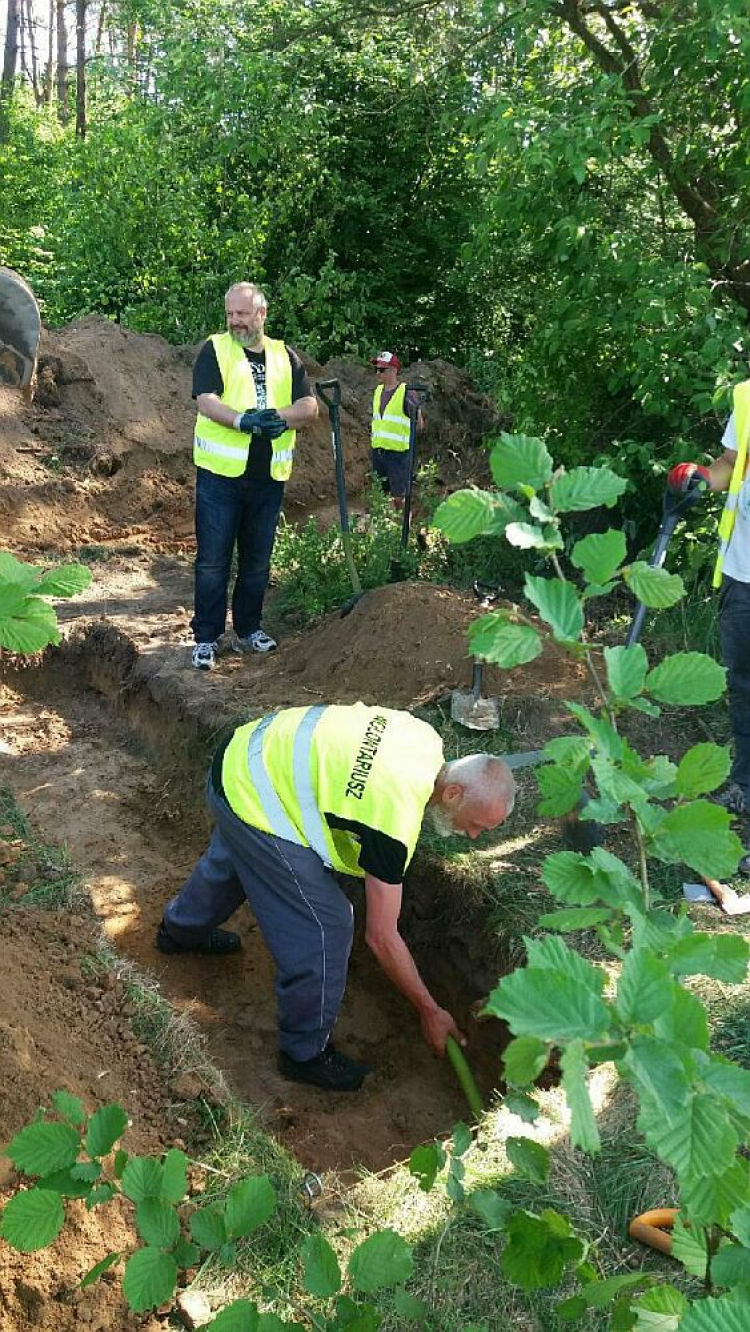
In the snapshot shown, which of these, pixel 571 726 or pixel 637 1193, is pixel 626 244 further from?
pixel 637 1193

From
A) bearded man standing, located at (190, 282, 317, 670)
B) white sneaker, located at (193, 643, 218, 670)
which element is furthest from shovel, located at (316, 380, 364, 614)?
white sneaker, located at (193, 643, 218, 670)

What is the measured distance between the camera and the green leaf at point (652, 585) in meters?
1.53

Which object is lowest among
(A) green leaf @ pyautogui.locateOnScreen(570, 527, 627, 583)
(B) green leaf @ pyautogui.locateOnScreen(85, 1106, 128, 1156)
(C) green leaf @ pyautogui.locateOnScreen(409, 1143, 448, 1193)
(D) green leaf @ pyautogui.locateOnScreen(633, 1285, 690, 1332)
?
(C) green leaf @ pyautogui.locateOnScreen(409, 1143, 448, 1193)

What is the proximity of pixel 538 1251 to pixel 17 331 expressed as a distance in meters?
9.47

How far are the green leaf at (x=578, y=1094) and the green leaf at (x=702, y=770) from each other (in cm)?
51

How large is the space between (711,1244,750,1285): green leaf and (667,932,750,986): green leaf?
307mm

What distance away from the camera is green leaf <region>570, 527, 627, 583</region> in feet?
4.68

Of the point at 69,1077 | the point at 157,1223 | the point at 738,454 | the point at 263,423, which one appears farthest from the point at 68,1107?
the point at 263,423

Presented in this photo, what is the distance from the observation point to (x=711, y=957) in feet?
4.07

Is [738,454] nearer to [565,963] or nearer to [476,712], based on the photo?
[476,712]

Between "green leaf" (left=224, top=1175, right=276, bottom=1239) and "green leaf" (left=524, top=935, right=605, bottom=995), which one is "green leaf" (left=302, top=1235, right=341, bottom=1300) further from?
"green leaf" (left=524, top=935, right=605, bottom=995)

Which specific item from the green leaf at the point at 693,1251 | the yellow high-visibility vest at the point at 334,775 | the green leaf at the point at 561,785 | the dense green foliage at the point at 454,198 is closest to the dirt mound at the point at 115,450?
the dense green foliage at the point at 454,198

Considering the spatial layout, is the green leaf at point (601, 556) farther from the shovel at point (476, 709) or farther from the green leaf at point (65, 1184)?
the shovel at point (476, 709)

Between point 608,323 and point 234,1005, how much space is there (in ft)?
14.9
